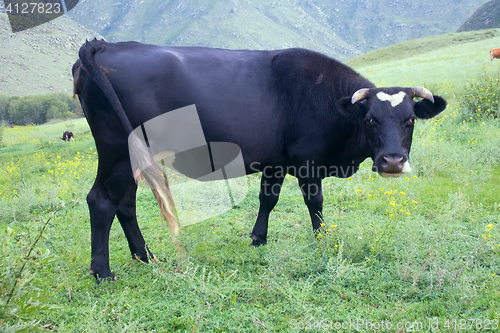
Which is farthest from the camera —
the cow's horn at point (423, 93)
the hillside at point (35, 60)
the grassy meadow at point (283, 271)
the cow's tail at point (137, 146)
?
the hillside at point (35, 60)

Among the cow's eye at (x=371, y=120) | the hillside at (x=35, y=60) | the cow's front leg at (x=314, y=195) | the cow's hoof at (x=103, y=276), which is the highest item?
the cow's eye at (x=371, y=120)

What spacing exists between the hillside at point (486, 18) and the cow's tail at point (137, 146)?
10195 cm

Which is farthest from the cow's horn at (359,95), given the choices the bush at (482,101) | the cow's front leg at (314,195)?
the bush at (482,101)

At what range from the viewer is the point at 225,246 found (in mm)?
4715

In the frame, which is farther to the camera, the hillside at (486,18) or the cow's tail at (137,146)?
the hillside at (486,18)

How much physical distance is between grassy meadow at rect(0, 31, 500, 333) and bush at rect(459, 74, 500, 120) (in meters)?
4.52

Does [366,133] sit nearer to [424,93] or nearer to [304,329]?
[424,93]

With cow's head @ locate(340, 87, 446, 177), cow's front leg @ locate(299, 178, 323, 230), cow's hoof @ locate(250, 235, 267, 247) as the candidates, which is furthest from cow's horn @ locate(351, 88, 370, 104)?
cow's hoof @ locate(250, 235, 267, 247)

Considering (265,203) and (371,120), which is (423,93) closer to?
(371,120)

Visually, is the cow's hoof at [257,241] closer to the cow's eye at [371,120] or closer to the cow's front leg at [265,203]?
the cow's front leg at [265,203]

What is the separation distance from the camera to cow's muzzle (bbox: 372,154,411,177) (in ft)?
11.9

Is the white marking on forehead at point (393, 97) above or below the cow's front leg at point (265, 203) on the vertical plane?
above

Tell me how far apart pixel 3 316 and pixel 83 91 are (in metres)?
2.39

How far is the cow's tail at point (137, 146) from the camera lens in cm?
357
